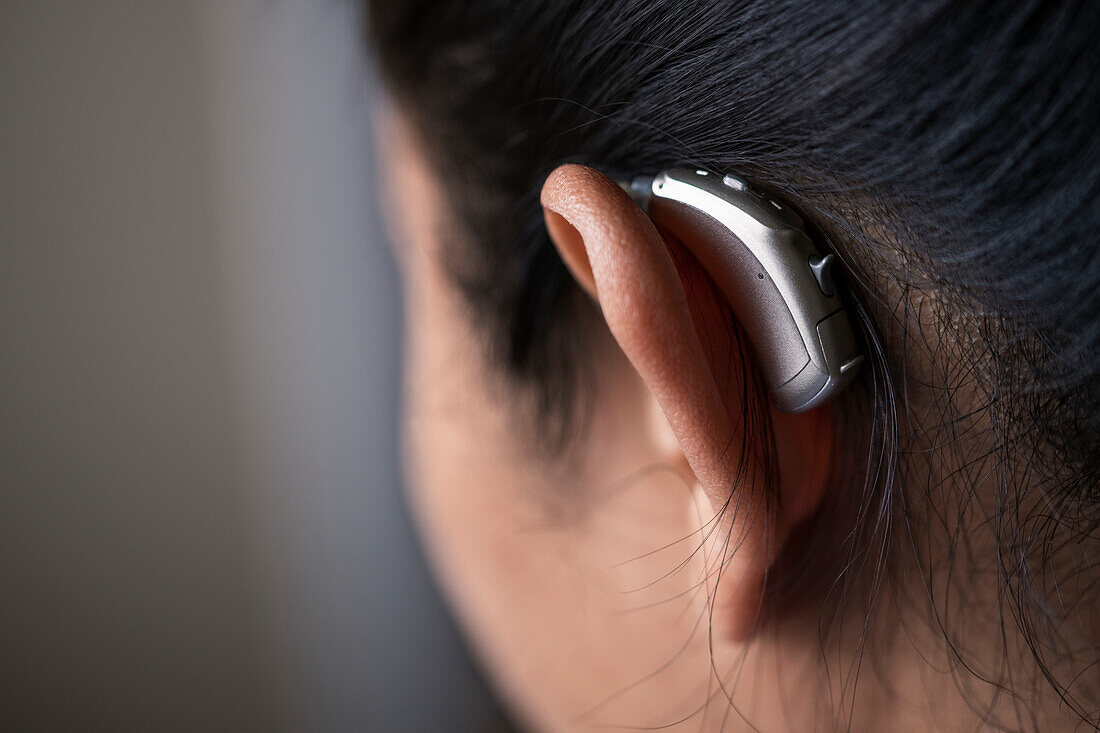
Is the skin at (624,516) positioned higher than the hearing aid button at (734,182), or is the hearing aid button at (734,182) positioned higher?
the hearing aid button at (734,182)

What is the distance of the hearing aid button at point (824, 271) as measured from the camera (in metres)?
0.20

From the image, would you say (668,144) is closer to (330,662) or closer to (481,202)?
(481,202)

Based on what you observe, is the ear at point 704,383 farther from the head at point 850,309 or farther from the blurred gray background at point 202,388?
the blurred gray background at point 202,388

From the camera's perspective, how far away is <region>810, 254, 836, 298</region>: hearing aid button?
0.20m

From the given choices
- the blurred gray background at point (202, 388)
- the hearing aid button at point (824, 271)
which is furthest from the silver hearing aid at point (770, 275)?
the blurred gray background at point (202, 388)

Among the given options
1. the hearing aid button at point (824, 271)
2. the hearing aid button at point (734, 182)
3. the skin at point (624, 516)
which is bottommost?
the skin at point (624, 516)

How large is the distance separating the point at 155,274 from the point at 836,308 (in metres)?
0.53

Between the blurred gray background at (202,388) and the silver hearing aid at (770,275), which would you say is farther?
the blurred gray background at (202,388)

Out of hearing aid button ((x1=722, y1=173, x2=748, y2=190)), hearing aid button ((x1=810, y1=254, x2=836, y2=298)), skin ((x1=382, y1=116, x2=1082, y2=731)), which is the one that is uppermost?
hearing aid button ((x1=722, y1=173, x2=748, y2=190))

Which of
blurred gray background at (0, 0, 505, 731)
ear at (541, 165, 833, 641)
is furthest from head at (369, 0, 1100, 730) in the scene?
blurred gray background at (0, 0, 505, 731)

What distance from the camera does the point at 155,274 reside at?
56cm

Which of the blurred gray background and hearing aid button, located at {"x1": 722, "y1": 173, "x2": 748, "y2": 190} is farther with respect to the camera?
the blurred gray background

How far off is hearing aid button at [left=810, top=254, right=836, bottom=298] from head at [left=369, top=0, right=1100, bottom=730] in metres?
0.02

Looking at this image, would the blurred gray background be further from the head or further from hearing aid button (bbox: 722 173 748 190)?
hearing aid button (bbox: 722 173 748 190)
